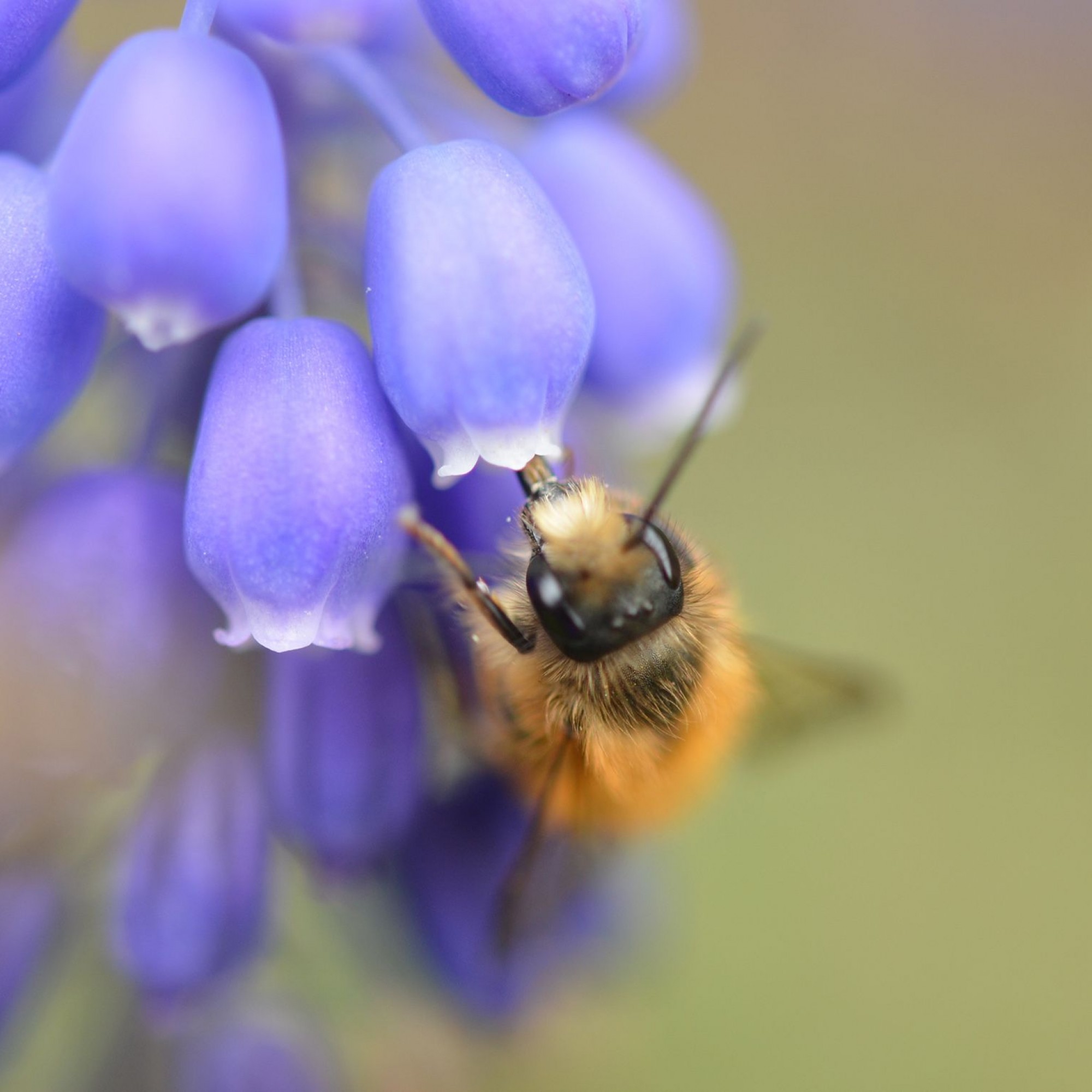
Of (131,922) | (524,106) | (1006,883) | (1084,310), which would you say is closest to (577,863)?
(131,922)

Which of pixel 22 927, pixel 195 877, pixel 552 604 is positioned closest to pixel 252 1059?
pixel 22 927

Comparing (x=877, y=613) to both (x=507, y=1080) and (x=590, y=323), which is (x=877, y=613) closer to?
(x=507, y=1080)

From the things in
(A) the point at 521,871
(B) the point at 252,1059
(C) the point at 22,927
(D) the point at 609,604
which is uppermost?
(D) the point at 609,604

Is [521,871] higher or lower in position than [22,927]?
higher

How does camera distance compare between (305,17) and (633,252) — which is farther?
(633,252)

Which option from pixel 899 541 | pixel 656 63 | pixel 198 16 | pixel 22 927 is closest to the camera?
pixel 198 16

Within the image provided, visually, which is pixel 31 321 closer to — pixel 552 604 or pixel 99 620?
pixel 99 620

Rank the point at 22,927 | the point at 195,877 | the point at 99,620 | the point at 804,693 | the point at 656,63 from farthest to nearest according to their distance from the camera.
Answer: the point at 804,693
the point at 656,63
the point at 22,927
the point at 195,877
the point at 99,620

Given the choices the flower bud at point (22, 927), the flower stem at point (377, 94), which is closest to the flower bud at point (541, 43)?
the flower stem at point (377, 94)
